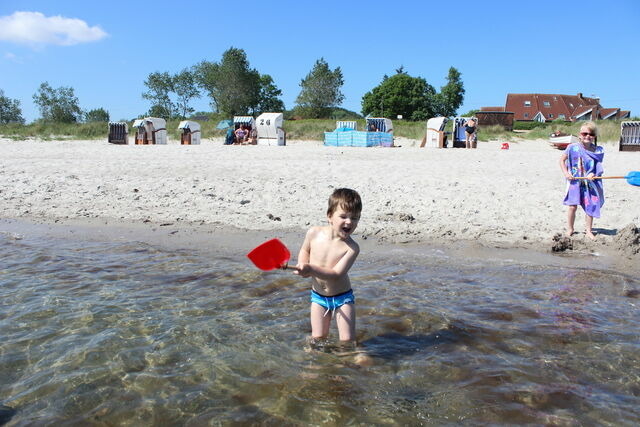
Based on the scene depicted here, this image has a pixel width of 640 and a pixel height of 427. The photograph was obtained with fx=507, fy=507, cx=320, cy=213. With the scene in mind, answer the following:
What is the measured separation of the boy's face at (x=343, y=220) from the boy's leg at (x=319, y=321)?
0.54 meters

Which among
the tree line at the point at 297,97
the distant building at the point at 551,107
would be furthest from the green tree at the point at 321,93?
the distant building at the point at 551,107

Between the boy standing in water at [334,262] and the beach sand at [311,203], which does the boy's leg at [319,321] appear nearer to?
the boy standing in water at [334,262]

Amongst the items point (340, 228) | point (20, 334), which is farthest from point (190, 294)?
point (340, 228)

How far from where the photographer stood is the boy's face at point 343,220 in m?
3.07

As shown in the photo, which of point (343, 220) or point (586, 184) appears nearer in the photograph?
point (343, 220)

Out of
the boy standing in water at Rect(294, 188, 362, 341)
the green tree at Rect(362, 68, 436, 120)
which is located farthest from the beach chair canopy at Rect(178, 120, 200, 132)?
the green tree at Rect(362, 68, 436, 120)

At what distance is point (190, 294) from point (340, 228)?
6.12 feet

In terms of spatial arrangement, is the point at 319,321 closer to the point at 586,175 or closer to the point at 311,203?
the point at 586,175

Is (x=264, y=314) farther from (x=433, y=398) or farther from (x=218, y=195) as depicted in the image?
(x=218, y=195)

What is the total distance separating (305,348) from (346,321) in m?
0.33

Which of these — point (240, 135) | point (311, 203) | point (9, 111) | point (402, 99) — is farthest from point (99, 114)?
point (311, 203)

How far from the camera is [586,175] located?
19.8 feet

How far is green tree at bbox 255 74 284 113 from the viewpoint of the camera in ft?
247

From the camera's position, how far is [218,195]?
27.3ft
